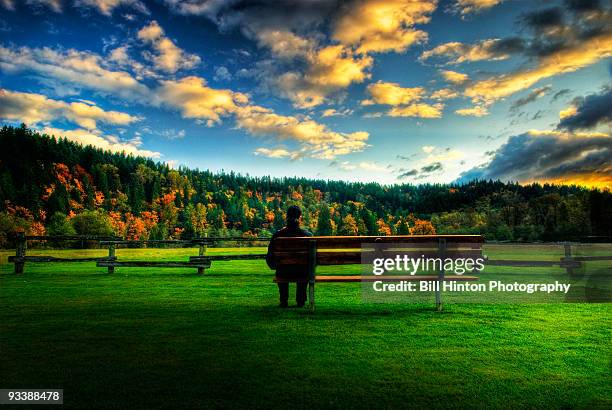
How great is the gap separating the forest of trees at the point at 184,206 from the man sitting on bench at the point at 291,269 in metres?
78.2

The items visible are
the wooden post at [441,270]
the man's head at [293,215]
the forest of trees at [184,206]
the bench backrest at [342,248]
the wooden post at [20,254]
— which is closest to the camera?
the bench backrest at [342,248]

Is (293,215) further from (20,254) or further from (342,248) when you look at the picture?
(20,254)

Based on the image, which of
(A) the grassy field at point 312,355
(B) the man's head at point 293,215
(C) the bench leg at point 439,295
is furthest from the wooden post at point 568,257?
(B) the man's head at point 293,215

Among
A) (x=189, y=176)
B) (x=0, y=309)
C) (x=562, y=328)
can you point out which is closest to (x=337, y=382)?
(x=562, y=328)

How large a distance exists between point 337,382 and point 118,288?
37.7 ft

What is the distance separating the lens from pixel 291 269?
919 centimetres

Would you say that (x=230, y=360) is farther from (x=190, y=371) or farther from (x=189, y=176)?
(x=189, y=176)

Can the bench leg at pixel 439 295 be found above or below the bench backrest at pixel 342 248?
below

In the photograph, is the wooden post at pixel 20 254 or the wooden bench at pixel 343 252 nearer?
the wooden bench at pixel 343 252

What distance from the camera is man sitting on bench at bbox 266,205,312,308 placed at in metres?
9.16

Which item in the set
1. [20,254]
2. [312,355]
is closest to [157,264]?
[20,254]

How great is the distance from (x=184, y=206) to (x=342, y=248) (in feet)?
540

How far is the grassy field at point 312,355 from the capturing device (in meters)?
4.24

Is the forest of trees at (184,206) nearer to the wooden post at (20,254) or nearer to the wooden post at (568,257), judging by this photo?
the wooden post at (20,254)
